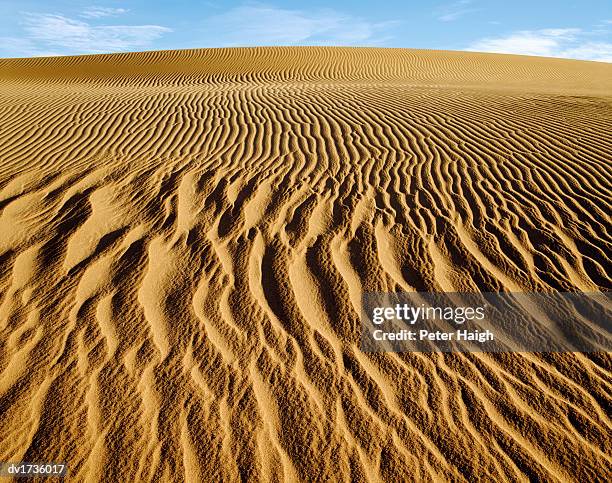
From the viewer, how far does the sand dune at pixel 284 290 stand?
2184mm

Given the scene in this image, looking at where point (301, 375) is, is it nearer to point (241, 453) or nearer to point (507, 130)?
point (241, 453)

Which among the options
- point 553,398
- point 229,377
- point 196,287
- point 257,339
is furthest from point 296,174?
point 553,398

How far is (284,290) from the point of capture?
3.29 meters

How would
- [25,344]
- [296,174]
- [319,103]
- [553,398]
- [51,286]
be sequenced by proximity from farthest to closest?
[319,103] → [296,174] → [51,286] → [25,344] → [553,398]

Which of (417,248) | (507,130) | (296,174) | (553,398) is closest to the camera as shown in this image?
(553,398)

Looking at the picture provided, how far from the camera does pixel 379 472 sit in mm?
2072

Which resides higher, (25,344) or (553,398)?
(553,398)

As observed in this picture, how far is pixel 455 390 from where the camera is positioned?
249 cm

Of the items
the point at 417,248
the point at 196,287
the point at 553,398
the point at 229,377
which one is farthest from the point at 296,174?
the point at 553,398

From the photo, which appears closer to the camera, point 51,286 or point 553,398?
point 553,398

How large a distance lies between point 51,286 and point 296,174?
310 centimetres

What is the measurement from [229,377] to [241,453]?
498 mm

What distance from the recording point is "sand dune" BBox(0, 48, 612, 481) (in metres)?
2.18

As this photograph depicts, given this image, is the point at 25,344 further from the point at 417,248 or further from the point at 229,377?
the point at 417,248
